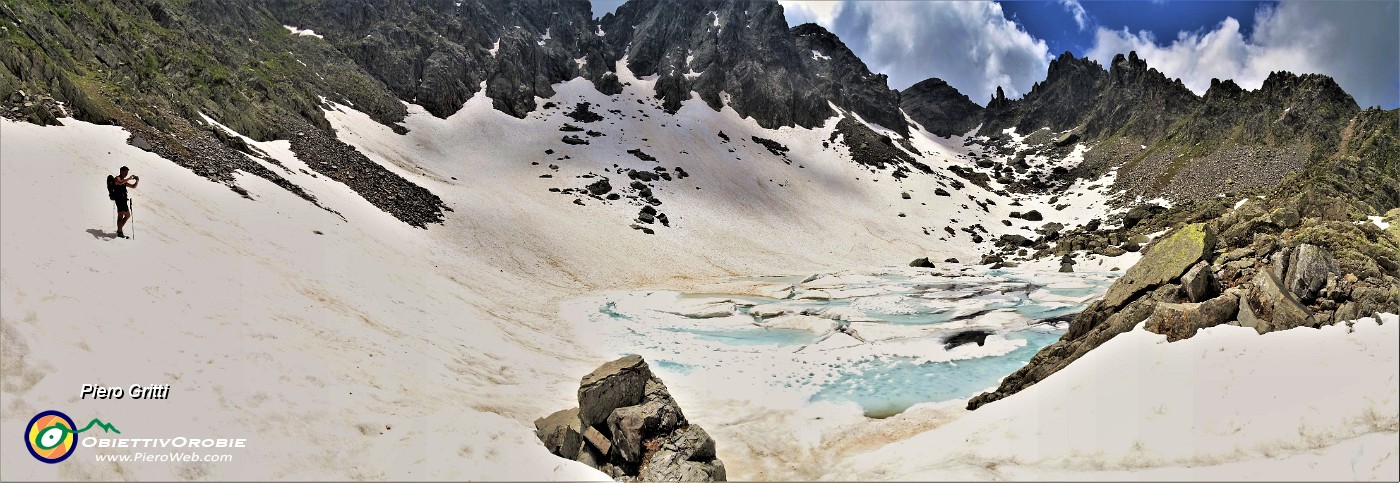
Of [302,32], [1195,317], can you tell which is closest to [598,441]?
[1195,317]

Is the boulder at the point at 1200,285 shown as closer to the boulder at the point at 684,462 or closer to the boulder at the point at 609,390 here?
the boulder at the point at 684,462

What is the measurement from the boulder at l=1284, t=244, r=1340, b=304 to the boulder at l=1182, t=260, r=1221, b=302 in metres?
1.13

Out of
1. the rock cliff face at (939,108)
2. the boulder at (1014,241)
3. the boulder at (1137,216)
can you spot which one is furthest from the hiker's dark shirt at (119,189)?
the rock cliff face at (939,108)

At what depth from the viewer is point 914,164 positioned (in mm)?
105188

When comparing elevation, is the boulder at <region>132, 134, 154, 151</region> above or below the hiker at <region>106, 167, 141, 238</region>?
above

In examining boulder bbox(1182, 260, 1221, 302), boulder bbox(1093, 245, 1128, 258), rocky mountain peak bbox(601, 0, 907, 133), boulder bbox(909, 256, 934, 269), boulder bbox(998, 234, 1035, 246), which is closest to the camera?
boulder bbox(1182, 260, 1221, 302)

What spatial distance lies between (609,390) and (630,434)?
128 centimetres

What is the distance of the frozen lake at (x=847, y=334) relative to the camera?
15.9 metres

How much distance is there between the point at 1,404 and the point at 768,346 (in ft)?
59.5

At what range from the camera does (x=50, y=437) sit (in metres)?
7.24

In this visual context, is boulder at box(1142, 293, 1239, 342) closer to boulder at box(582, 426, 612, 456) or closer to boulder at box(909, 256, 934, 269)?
boulder at box(582, 426, 612, 456)

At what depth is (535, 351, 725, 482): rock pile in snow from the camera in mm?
9836

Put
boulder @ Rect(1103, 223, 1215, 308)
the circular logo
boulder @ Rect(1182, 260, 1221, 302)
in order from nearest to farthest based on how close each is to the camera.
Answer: the circular logo
boulder @ Rect(1182, 260, 1221, 302)
boulder @ Rect(1103, 223, 1215, 308)

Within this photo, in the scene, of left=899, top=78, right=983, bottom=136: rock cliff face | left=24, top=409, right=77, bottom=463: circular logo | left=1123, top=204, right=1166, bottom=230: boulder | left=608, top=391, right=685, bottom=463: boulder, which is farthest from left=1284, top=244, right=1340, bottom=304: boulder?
left=899, top=78, right=983, bottom=136: rock cliff face
